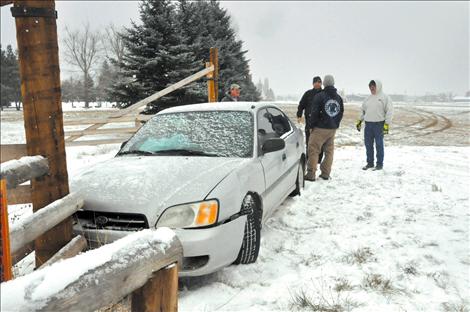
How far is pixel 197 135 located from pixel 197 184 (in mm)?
1139

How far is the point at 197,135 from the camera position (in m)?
4.19

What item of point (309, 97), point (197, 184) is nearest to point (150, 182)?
point (197, 184)

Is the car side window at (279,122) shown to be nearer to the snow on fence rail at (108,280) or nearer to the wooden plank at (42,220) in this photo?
the wooden plank at (42,220)

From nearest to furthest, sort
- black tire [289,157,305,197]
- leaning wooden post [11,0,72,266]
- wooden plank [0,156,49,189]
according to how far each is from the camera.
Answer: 1. wooden plank [0,156,49,189]
2. leaning wooden post [11,0,72,266]
3. black tire [289,157,305,197]

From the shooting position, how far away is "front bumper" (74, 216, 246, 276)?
294cm

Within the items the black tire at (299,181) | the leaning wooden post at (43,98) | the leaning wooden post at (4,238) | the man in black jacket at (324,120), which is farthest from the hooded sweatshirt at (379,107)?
the leaning wooden post at (4,238)

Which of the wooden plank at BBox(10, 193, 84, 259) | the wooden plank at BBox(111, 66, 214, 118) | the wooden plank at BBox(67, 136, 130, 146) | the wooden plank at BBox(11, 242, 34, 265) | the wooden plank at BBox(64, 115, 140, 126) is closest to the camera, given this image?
the wooden plank at BBox(10, 193, 84, 259)

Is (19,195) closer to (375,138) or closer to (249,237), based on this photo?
(249,237)

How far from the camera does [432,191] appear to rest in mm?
6098

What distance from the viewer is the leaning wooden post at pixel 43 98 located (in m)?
2.52

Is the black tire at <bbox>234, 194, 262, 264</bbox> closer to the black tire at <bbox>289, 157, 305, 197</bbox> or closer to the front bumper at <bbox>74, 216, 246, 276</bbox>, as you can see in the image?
the front bumper at <bbox>74, 216, 246, 276</bbox>

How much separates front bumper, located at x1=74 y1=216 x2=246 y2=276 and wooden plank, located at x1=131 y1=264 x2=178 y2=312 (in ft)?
4.16

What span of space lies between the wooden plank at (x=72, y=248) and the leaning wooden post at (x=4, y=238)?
5.07 ft

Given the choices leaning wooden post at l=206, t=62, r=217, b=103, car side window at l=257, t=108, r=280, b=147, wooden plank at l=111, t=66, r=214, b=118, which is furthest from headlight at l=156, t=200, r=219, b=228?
leaning wooden post at l=206, t=62, r=217, b=103
